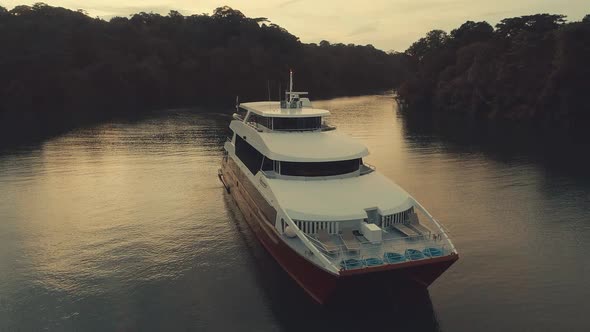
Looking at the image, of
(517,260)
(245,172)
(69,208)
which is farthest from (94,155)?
(517,260)

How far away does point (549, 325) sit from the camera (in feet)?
64.3

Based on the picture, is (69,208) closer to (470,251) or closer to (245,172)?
(245,172)

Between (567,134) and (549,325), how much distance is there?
65434mm

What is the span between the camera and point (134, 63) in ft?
447

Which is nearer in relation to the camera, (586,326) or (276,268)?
(586,326)

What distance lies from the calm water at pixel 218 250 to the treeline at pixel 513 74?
→ 36.8 metres

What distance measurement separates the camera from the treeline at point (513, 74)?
276 ft

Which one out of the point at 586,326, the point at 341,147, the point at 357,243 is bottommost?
the point at 586,326

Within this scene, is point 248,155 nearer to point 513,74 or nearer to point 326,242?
point 326,242

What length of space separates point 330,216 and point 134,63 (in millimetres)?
129101

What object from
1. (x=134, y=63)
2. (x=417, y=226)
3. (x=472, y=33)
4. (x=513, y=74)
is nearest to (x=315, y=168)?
(x=417, y=226)

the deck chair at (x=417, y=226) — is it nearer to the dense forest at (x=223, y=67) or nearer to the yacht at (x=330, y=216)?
the yacht at (x=330, y=216)

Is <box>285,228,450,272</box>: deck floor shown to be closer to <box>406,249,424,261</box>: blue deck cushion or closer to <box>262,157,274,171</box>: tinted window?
<box>406,249,424,261</box>: blue deck cushion

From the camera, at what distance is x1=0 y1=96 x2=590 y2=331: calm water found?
20.3 m
